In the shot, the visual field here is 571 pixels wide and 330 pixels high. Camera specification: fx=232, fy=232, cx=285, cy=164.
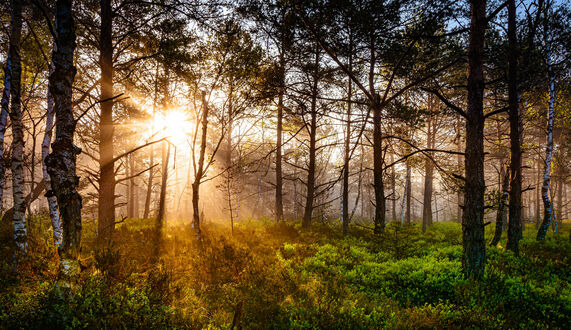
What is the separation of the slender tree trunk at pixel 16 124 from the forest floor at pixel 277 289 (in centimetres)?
51

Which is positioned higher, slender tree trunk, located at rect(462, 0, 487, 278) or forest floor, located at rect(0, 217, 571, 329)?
slender tree trunk, located at rect(462, 0, 487, 278)

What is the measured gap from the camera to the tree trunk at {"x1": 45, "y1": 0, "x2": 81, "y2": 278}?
2762 mm

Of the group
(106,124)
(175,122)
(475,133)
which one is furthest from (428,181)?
(106,124)

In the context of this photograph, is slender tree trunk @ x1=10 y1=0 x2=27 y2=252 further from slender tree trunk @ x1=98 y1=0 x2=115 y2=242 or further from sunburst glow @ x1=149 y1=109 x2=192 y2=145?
sunburst glow @ x1=149 y1=109 x2=192 y2=145

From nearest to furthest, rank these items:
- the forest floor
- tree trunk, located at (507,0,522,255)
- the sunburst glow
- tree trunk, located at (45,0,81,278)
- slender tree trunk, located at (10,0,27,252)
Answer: tree trunk, located at (45,0,81,278)
the forest floor
slender tree trunk, located at (10,0,27,252)
tree trunk, located at (507,0,522,255)
the sunburst glow

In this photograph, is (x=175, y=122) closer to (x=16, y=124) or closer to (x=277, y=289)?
(x=16, y=124)

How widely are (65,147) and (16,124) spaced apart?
4.25 meters

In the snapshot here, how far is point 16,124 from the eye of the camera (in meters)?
5.25

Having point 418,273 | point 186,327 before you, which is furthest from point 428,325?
point 186,327

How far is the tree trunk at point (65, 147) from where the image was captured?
2.76 meters

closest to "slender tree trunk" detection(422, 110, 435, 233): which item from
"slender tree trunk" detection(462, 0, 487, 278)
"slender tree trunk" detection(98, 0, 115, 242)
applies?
"slender tree trunk" detection(462, 0, 487, 278)

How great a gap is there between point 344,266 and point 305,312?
9.61ft

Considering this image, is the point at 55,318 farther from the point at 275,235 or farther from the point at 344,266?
the point at 275,235

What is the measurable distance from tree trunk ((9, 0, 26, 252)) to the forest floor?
0.50 metres
